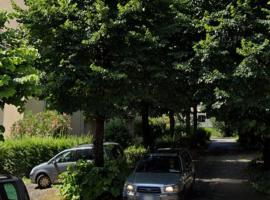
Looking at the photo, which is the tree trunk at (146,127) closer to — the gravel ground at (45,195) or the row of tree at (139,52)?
the gravel ground at (45,195)

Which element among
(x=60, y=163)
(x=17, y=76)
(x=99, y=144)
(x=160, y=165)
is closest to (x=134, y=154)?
(x=60, y=163)

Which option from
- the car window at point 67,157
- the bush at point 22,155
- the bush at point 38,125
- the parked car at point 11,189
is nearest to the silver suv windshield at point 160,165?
the car window at point 67,157

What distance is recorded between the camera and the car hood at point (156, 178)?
14.4 m

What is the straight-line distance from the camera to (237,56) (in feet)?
50.1

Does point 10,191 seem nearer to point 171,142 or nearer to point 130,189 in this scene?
point 130,189

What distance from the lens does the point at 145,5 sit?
15.3m

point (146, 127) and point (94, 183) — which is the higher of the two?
point (146, 127)

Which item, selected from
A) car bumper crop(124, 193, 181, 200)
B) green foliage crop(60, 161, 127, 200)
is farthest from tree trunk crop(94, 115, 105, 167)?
car bumper crop(124, 193, 181, 200)

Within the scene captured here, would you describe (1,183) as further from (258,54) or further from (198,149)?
(198,149)

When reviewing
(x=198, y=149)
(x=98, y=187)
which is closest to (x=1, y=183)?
(x=98, y=187)

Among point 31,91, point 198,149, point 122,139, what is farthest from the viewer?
point 198,149

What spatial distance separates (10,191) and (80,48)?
8.17 m

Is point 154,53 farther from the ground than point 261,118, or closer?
farther from the ground

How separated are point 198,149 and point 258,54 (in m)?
25.5
